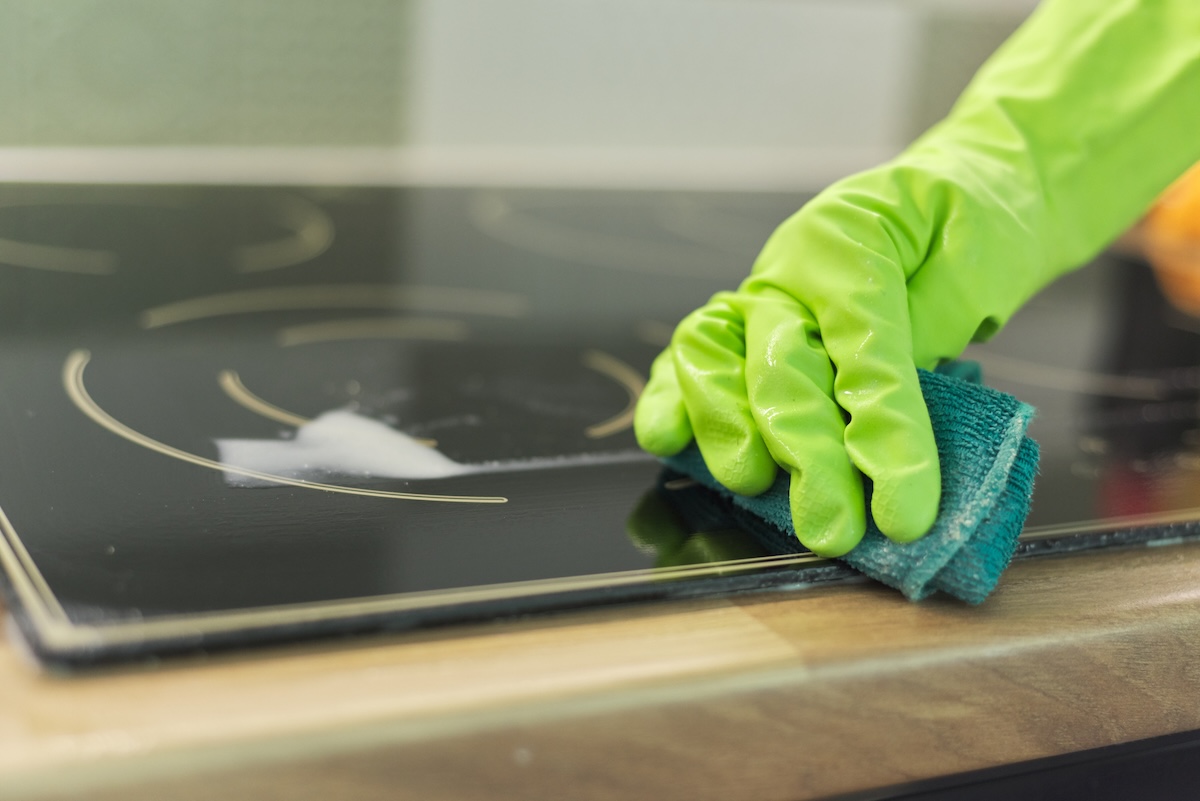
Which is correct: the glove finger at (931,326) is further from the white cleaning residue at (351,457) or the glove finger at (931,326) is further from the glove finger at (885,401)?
the white cleaning residue at (351,457)

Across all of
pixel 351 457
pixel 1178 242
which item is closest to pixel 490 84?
pixel 1178 242

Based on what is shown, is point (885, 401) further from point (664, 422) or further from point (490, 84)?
point (490, 84)

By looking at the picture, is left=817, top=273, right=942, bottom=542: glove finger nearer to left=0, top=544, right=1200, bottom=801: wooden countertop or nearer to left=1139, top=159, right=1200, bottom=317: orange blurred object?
left=0, top=544, right=1200, bottom=801: wooden countertop

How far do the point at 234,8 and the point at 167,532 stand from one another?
840 mm

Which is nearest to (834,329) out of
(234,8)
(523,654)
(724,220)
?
(523,654)

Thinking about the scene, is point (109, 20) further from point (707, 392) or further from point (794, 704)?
point (794, 704)

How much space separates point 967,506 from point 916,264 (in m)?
0.11

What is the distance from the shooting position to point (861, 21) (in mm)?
1475

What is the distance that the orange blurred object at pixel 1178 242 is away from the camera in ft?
3.14

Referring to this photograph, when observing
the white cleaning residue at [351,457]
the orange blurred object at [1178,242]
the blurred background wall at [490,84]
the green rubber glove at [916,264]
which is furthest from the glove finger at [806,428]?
the blurred background wall at [490,84]

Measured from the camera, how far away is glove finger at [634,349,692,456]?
18.4 inches

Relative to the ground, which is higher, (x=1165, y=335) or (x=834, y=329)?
(x=834, y=329)

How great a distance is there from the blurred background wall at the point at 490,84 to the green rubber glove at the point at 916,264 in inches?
29.6

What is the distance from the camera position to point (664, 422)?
468mm
